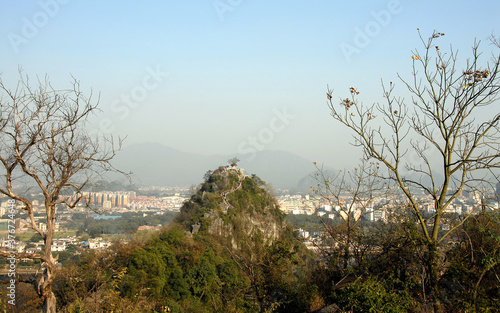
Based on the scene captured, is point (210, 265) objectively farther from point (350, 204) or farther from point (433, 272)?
point (433, 272)

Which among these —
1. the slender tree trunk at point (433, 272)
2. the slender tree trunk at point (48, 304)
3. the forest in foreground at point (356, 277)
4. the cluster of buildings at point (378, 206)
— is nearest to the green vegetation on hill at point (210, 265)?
the forest in foreground at point (356, 277)

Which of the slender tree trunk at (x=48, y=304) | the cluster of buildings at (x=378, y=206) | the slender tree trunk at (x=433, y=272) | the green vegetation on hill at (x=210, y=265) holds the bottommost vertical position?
the green vegetation on hill at (x=210, y=265)

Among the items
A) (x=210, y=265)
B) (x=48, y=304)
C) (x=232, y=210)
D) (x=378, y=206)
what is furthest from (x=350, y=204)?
(x=232, y=210)

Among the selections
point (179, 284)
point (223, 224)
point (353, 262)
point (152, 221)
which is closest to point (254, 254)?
point (353, 262)

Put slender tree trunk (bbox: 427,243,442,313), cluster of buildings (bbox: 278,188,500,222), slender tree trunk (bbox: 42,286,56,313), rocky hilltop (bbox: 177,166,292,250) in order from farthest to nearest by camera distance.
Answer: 1. rocky hilltop (bbox: 177,166,292,250)
2. cluster of buildings (bbox: 278,188,500,222)
3. slender tree trunk (bbox: 427,243,442,313)
4. slender tree trunk (bbox: 42,286,56,313)

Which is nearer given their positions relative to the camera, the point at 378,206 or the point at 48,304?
the point at 48,304

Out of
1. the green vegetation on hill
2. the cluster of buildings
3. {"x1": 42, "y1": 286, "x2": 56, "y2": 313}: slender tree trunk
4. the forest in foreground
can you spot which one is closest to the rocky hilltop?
the green vegetation on hill

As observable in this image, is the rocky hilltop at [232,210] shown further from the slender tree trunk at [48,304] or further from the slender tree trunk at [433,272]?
the slender tree trunk at [48,304]

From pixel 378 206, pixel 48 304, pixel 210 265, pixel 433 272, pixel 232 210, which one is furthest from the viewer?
pixel 232 210

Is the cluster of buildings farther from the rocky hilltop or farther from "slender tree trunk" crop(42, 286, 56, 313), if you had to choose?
the rocky hilltop

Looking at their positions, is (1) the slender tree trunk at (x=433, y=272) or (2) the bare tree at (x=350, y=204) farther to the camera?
(2) the bare tree at (x=350, y=204)

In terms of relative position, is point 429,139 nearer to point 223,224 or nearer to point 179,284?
point 179,284
